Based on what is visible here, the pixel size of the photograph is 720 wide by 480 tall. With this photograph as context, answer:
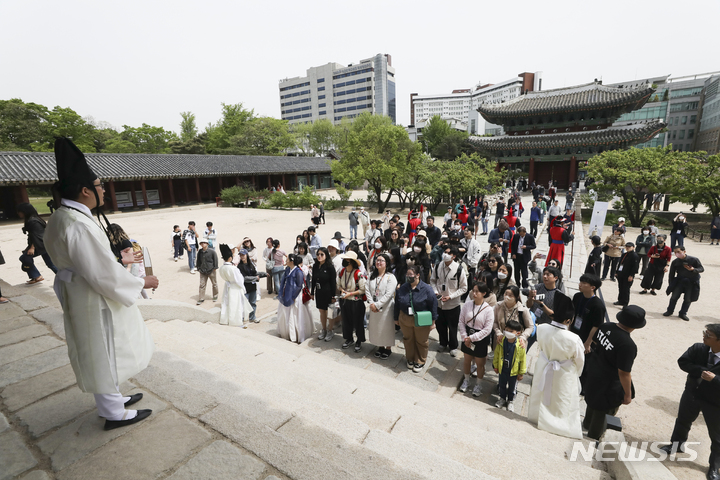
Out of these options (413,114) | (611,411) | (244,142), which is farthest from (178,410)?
(413,114)

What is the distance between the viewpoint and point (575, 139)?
2936cm

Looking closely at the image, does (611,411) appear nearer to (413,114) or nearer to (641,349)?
(641,349)

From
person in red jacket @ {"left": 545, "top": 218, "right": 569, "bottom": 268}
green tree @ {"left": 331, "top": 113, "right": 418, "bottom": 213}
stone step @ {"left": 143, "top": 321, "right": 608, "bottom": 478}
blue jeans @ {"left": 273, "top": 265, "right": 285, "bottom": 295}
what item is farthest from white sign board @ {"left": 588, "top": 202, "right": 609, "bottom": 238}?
green tree @ {"left": 331, "top": 113, "right": 418, "bottom": 213}

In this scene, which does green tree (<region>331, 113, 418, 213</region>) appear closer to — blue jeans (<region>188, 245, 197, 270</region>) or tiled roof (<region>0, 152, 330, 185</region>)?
blue jeans (<region>188, 245, 197, 270</region>)

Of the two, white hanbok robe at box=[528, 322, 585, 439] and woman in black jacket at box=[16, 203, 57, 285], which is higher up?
woman in black jacket at box=[16, 203, 57, 285]

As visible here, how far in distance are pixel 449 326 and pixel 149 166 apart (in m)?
30.2

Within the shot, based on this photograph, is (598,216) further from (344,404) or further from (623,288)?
(344,404)

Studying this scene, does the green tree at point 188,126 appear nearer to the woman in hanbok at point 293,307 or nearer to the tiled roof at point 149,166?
the tiled roof at point 149,166

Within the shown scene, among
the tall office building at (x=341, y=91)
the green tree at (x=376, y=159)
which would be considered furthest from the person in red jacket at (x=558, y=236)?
the tall office building at (x=341, y=91)

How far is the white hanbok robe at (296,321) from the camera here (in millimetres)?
6133

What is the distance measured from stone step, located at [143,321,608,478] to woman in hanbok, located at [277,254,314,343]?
1044 mm

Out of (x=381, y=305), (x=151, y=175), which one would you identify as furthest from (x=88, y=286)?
(x=151, y=175)

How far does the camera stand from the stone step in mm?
2676

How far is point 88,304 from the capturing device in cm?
218
